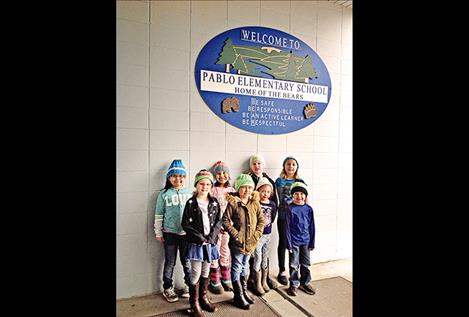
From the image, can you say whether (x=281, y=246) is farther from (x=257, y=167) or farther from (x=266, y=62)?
(x=266, y=62)

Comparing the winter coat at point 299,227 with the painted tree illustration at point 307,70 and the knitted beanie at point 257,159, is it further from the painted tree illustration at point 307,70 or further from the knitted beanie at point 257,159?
the painted tree illustration at point 307,70

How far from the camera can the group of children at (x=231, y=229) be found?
2.13 metres

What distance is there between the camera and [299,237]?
2.50 metres

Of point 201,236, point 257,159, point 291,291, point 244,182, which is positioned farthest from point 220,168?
point 291,291

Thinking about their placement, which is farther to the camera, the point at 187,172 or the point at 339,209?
the point at 339,209

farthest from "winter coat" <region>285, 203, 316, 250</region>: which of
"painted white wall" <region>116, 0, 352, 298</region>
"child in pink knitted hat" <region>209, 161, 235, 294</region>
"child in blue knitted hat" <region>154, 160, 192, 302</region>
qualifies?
"child in blue knitted hat" <region>154, 160, 192, 302</region>

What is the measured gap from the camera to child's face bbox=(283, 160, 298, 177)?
2.69 meters

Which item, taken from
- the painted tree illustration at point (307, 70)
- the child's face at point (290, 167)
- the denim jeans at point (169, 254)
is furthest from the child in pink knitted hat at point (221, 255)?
the painted tree illustration at point (307, 70)

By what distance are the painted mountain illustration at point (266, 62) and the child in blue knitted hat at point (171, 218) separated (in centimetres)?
113

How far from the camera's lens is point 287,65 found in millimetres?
2881

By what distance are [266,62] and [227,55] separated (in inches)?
16.8
